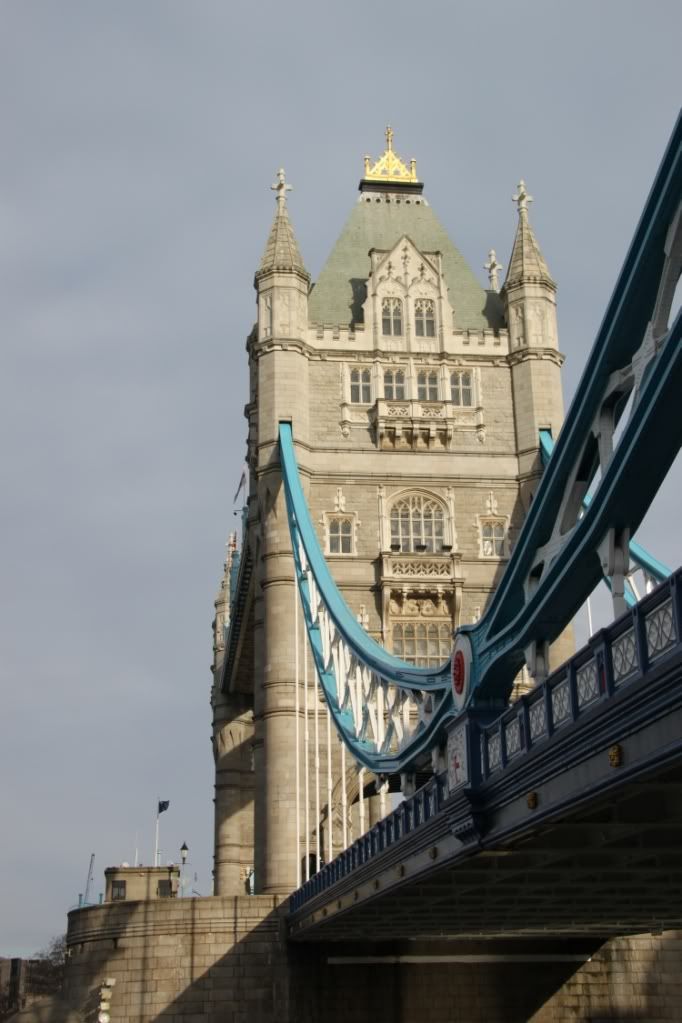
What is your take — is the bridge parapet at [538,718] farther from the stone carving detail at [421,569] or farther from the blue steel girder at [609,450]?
the stone carving detail at [421,569]

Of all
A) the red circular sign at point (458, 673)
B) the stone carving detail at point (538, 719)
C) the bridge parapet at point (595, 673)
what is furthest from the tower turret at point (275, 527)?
the stone carving detail at point (538, 719)

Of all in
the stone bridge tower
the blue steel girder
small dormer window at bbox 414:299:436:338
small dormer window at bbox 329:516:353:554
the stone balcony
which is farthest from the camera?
small dormer window at bbox 414:299:436:338

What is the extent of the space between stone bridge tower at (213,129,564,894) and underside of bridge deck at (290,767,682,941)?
33.9 feet

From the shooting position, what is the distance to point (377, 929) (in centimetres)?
3481

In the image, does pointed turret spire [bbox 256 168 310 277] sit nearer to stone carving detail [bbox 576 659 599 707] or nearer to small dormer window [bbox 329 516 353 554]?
small dormer window [bbox 329 516 353 554]

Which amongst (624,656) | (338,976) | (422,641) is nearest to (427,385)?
(422,641)

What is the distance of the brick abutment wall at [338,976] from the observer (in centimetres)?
3841

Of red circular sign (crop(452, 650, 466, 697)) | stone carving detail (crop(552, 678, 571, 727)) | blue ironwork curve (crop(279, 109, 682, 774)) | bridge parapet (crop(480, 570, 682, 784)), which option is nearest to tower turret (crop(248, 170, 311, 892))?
blue ironwork curve (crop(279, 109, 682, 774))

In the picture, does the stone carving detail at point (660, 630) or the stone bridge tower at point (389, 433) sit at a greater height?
the stone bridge tower at point (389, 433)

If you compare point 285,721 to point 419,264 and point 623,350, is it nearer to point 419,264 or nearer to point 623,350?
point 419,264

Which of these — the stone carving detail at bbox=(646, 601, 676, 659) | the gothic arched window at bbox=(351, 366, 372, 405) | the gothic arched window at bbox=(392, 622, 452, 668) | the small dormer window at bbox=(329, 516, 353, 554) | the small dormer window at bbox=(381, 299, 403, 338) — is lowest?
the stone carving detail at bbox=(646, 601, 676, 659)

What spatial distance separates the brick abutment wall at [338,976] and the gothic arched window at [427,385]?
19.7 metres

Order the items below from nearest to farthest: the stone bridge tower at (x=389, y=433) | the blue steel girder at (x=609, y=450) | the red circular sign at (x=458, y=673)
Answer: the blue steel girder at (x=609, y=450) < the red circular sign at (x=458, y=673) < the stone bridge tower at (x=389, y=433)

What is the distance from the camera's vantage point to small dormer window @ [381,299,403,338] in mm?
52469
